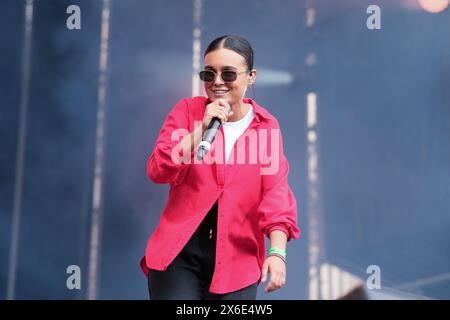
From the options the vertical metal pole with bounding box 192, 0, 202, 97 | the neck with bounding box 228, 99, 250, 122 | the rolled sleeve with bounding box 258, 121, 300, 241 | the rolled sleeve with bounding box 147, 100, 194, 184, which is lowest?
the rolled sleeve with bounding box 258, 121, 300, 241

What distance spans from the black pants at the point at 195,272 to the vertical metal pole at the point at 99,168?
1.95 m

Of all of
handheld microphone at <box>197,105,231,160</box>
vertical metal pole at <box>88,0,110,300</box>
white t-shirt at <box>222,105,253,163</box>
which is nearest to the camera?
handheld microphone at <box>197,105,231,160</box>

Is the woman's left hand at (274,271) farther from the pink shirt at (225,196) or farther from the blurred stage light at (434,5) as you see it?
the blurred stage light at (434,5)

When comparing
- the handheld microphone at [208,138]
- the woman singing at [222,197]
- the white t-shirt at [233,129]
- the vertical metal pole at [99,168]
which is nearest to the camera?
the handheld microphone at [208,138]

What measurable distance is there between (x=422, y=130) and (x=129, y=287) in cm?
194

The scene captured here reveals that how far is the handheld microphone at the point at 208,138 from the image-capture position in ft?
4.58

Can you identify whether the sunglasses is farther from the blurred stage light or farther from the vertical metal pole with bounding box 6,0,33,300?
the blurred stage light

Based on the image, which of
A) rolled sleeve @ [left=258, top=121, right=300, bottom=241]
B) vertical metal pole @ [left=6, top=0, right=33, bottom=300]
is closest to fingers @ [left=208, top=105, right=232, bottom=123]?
rolled sleeve @ [left=258, top=121, right=300, bottom=241]

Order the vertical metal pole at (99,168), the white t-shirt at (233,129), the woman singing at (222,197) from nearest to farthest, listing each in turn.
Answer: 1. the woman singing at (222,197)
2. the white t-shirt at (233,129)
3. the vertical metal pole at (99,168)

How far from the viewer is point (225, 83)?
159 centimetres

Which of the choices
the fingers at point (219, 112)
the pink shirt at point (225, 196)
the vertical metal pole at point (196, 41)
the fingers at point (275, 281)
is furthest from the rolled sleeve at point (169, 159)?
the vertical metal pole at point (196, 41)

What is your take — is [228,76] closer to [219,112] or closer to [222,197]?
[219,112]

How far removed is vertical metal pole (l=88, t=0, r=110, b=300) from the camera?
3.40 metres
